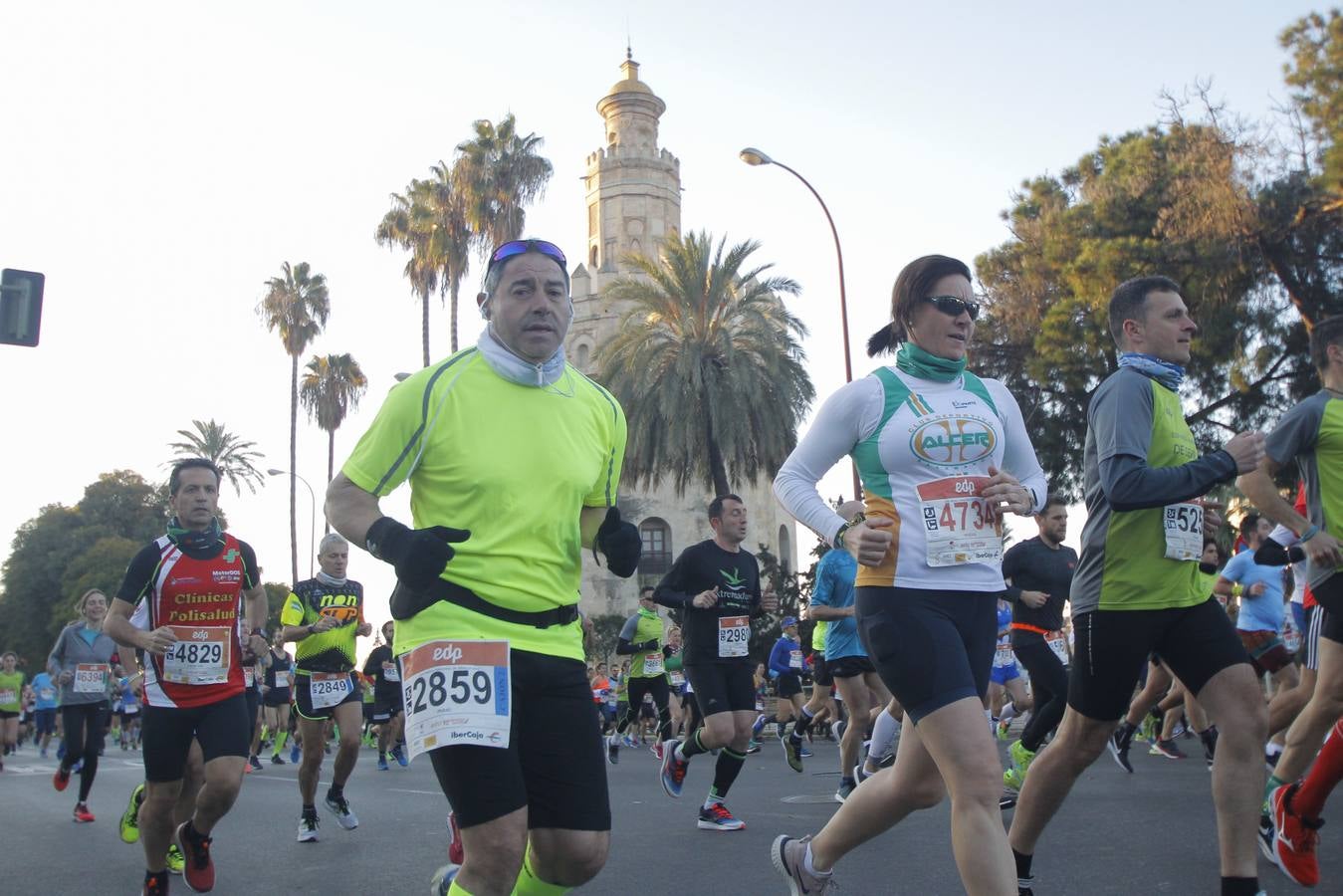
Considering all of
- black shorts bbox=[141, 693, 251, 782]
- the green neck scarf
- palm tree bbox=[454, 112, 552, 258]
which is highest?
palm tree bbox=[454, 112, 552, 258]

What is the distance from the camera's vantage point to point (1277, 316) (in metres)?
26.0

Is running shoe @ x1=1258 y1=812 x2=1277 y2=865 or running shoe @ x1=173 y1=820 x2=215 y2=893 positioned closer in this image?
running shoe @ x1=1258 y1=812 x2=1277 y2=865

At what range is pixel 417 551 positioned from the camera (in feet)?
11.1

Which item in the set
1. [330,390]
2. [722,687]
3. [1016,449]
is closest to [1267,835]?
[1016,449]

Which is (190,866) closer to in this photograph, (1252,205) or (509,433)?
(509,433)

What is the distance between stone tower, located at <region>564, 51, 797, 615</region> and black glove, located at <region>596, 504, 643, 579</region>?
55532mm

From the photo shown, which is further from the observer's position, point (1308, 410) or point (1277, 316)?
point (1277, 316)

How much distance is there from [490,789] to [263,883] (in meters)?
4.42

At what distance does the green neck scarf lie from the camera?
14.8 ft

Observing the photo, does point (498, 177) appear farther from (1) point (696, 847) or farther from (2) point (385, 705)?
(1) point (696, 847)

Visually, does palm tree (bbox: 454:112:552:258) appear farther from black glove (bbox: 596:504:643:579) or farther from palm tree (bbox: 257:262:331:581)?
black glove (bbox: 596:504:643:579)

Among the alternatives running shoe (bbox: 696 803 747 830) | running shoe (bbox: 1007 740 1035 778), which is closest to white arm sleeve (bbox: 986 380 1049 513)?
running shoe (bbox: 696 803 747 830)

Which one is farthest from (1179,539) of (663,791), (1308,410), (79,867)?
(663,791)

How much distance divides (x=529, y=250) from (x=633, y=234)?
5766 cm
